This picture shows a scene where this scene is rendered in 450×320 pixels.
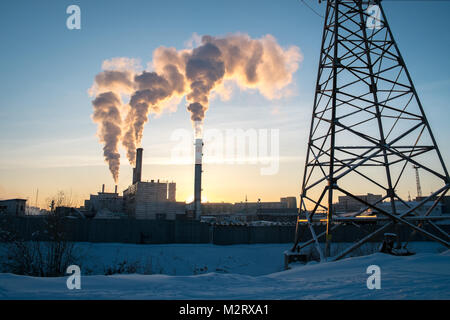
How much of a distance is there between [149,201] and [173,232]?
59.9 ft

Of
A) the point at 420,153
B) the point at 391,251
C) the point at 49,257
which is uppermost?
the point at 420,153

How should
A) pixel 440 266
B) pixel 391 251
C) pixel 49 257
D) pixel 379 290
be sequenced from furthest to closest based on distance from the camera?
1. pixel 49 257
2. pixel 391 251
3. pixel 440 266
4. pixel 379 290

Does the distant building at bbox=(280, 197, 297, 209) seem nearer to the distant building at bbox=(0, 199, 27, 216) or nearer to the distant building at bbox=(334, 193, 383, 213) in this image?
the distant building at bbox=(334, 193, 383, 213)

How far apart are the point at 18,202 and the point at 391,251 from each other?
158 feet

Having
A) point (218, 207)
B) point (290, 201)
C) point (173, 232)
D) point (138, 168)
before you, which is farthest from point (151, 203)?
point (218, 207)

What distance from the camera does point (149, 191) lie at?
43.6 m

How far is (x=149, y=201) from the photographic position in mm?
43438

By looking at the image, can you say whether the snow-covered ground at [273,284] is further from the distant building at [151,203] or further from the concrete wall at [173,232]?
the distant building at [151,203]

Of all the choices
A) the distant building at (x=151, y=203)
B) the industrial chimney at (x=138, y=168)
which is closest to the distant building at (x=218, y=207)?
the distant building at (x=151, y=203)

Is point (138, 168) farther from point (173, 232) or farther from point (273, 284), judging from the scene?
point (273, 284)

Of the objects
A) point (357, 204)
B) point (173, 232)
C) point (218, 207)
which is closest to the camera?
point (173, 232)

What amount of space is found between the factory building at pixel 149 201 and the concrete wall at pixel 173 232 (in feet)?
57.8
